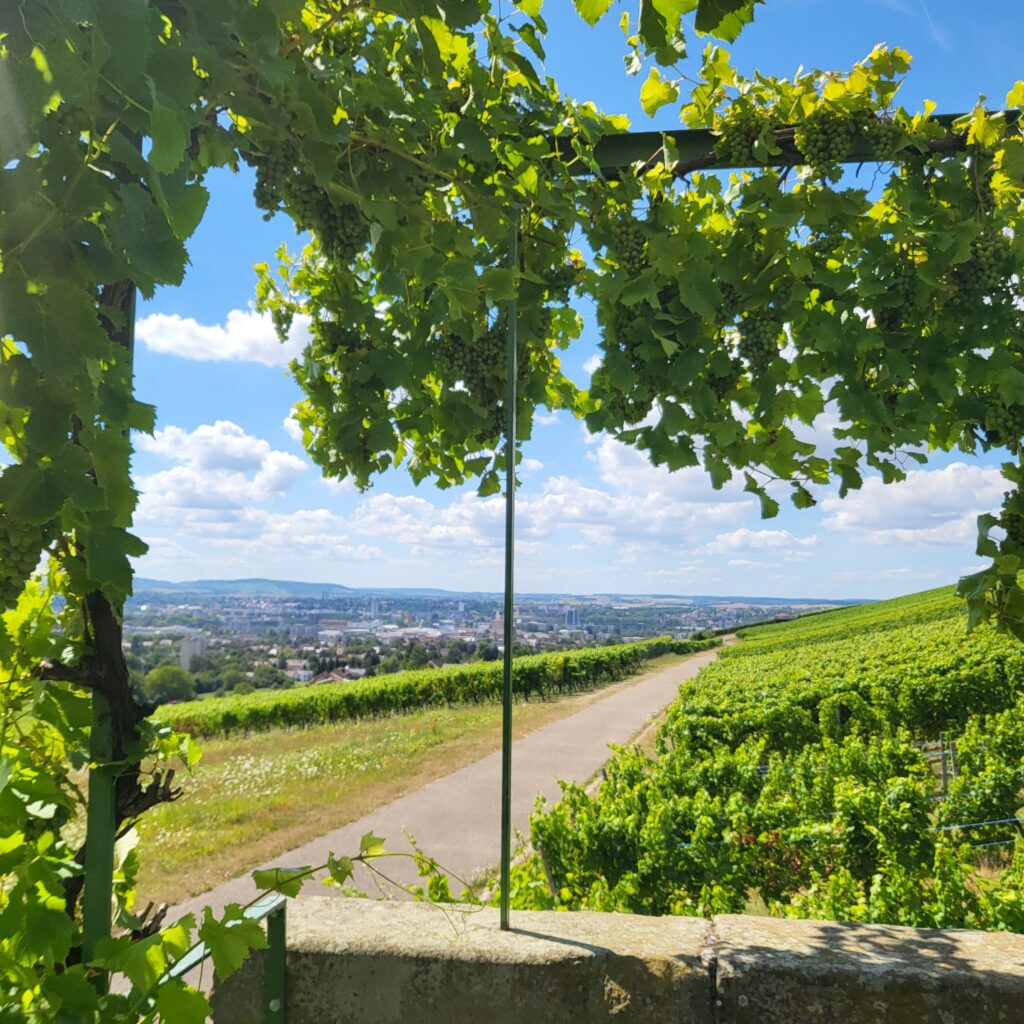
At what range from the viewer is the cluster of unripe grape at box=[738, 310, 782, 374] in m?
2.26

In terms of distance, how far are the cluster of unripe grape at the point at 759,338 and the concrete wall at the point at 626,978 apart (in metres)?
1.57

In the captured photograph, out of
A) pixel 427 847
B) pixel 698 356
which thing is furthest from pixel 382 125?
pixel 427 847

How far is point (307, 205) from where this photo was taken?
1.84 metres

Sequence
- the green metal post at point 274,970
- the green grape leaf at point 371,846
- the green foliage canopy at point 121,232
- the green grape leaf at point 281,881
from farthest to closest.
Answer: the green metal post at point 274,970 < the green grape leaf at point 371,846 < the green grape leaf at point 281,881 < the green foliage canopy at point 121,232

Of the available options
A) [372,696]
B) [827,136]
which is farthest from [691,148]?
[372,696]

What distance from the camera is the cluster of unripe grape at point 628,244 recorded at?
2.18m

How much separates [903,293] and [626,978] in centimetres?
200

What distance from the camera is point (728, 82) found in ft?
7.33

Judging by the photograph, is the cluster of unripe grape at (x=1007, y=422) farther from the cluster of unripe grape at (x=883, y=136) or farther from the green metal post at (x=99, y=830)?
the green metal post at (x=99, y=830)

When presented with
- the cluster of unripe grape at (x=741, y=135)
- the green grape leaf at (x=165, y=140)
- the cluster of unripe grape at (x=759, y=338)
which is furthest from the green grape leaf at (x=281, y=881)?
the cluster of unripe grape at (x=741, y=135)

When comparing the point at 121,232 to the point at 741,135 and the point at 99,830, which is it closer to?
the point at 99,830

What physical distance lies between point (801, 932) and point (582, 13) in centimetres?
205

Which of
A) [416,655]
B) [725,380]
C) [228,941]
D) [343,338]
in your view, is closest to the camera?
[228,941]

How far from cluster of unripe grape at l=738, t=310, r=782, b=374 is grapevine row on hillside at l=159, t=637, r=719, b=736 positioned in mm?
15557
